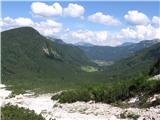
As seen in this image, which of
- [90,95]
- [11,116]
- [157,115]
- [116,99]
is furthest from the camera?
[90,95]

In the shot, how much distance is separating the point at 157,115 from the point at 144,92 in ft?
62.2

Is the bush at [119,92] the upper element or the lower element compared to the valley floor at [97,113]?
upper

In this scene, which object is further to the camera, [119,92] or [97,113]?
[119,92]

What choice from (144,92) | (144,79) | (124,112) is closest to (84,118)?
(124,112)

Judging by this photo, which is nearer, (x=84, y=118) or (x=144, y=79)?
(x=84, y=118)

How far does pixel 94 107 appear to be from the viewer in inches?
2923

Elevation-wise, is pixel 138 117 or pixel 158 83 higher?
pixel 158 83

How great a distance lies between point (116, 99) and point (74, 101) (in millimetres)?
11774

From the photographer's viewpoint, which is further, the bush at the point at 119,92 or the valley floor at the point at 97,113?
the bush at the point at 119,92

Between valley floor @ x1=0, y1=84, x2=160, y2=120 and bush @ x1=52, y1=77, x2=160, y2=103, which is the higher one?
bush @ x1=52, y1=77, x2=160, y2=103

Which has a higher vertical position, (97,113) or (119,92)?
(119,92)

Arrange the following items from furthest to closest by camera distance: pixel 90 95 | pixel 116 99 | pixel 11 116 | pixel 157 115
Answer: pixel 90 95, pixel 116 99, pixel 11 116, pixel 157 115

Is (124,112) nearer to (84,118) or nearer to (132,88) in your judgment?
(84,118)

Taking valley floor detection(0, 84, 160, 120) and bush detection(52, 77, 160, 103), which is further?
bush detection(52, 77, 160, 103)
